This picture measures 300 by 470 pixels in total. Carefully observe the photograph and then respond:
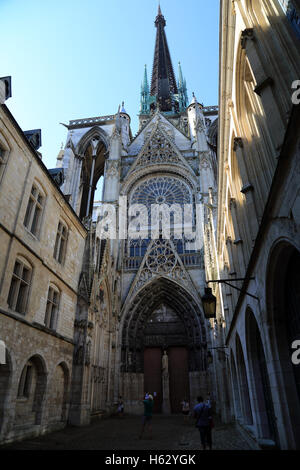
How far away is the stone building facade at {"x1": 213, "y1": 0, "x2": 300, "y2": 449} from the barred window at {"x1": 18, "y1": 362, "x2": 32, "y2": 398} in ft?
22.3

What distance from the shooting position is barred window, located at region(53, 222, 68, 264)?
11.9m

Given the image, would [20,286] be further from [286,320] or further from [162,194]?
[162,194]

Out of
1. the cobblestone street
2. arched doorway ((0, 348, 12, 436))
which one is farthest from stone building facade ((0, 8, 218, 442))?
the cobblestone street

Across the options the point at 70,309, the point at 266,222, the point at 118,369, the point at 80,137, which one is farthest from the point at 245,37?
the point at 80,137

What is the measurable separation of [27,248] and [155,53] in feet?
171

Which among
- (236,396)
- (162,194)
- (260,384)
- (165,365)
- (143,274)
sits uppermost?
(162,194)

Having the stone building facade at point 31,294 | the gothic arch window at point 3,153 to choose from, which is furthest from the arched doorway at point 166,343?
the gothic arch window at point 3,153

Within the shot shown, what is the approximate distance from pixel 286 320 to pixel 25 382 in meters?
8.44

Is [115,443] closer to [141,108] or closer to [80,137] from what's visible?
[80,137]

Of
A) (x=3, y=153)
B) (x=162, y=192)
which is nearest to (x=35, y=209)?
(x=3, y=153)

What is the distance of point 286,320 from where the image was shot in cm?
493

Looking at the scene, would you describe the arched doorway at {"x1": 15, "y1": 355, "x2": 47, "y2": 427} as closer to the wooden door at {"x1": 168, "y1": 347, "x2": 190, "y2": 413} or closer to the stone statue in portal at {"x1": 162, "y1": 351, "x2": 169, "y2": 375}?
the stone statue in portal at {"x1": 162, "y1": 351, "x2": 169, "y2": 375}

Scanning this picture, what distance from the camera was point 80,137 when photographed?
30.2 m

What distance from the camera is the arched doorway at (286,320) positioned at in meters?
4.43
